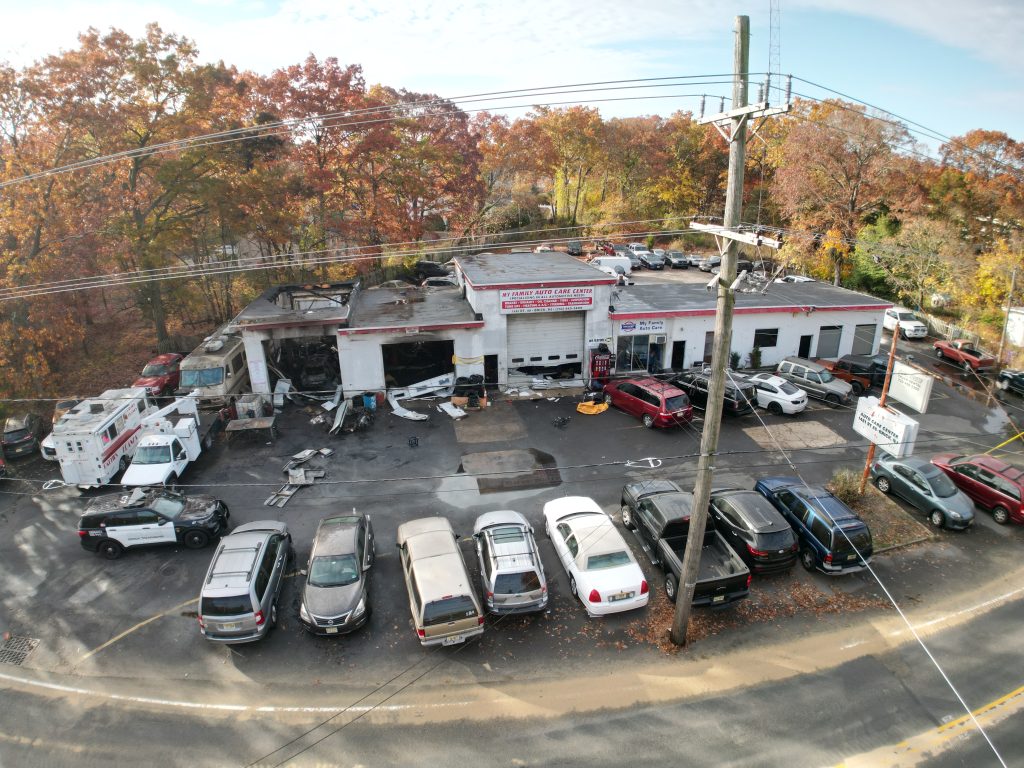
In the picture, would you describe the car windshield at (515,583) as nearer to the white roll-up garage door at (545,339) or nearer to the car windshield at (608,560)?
the car windshield at (608,560)

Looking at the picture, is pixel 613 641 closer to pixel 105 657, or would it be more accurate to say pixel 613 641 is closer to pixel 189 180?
pixel 105 657

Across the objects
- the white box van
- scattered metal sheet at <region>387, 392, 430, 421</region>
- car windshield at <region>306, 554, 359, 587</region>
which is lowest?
scattered metal sheet at <region>387, 392, 430, 421</region>

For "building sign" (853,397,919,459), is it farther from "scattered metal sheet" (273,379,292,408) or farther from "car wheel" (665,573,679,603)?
"scattered metal sheet" (273,379,292,408)

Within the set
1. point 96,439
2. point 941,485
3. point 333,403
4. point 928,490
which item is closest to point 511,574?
point 928,490

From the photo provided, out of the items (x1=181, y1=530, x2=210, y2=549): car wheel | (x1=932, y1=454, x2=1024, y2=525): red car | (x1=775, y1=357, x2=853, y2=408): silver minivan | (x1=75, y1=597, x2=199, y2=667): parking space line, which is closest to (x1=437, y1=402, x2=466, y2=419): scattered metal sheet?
(x1=181, y1=530, x2=210, y2=549): car wheel

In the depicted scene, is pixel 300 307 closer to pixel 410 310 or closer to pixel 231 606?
pixel 410 310
